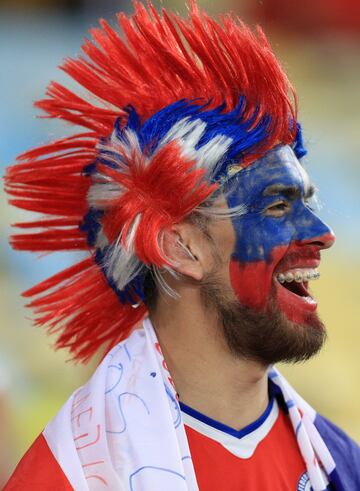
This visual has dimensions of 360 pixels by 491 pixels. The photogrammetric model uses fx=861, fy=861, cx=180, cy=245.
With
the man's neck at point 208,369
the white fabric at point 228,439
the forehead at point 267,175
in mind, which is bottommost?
the white fabric at point 228,439

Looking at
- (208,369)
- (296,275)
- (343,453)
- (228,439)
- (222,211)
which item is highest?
(222,211)

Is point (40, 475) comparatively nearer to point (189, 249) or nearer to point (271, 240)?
point (189, 249)

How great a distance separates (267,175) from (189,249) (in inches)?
10.8

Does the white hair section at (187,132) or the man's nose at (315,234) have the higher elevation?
the white hair section at (187,132)

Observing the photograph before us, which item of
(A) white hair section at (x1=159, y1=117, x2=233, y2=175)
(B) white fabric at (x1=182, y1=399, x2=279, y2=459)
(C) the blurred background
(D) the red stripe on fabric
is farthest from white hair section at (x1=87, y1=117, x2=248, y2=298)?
(C) the blurred background

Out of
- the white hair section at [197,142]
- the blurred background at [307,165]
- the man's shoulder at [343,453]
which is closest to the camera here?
the white hair section at [197,142]

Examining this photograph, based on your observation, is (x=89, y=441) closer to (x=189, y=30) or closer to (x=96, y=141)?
(x=96, y=141)

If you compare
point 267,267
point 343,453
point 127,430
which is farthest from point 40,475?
point 343,453

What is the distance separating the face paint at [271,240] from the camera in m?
2.16

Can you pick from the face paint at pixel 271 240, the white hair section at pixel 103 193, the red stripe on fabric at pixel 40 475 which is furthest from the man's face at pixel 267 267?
the red stripe on fabric at pixel 40 475

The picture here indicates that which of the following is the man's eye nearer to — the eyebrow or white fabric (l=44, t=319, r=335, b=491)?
the eyebrow

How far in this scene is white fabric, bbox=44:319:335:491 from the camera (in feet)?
6.40

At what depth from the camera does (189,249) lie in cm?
222

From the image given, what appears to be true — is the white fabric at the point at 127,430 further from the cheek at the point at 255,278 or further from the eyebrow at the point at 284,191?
the eyebrow at the point at 284,191
